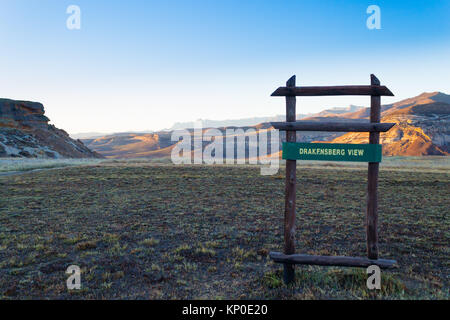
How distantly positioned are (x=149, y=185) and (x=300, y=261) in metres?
18.3

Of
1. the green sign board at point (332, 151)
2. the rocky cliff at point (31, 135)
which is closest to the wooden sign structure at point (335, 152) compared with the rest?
the green sign board at point (332, 151)

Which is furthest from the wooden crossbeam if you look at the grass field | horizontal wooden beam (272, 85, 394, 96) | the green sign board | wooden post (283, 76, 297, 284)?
the grass field

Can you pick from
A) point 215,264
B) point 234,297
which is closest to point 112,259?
point 215,264

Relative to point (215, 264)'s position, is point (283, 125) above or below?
above

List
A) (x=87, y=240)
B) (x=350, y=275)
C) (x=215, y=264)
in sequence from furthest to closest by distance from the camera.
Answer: (x=87, y=240)
(x=215, y=264)
(x=350, y=275)

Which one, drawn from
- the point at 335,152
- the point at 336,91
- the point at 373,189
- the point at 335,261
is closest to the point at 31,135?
the point at 336,91

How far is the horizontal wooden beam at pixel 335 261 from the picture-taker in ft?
17.3

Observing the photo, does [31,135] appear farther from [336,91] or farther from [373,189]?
[373,189]

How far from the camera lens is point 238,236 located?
9.29 metres

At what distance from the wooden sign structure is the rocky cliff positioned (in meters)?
68.9

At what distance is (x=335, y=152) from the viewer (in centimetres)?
533
